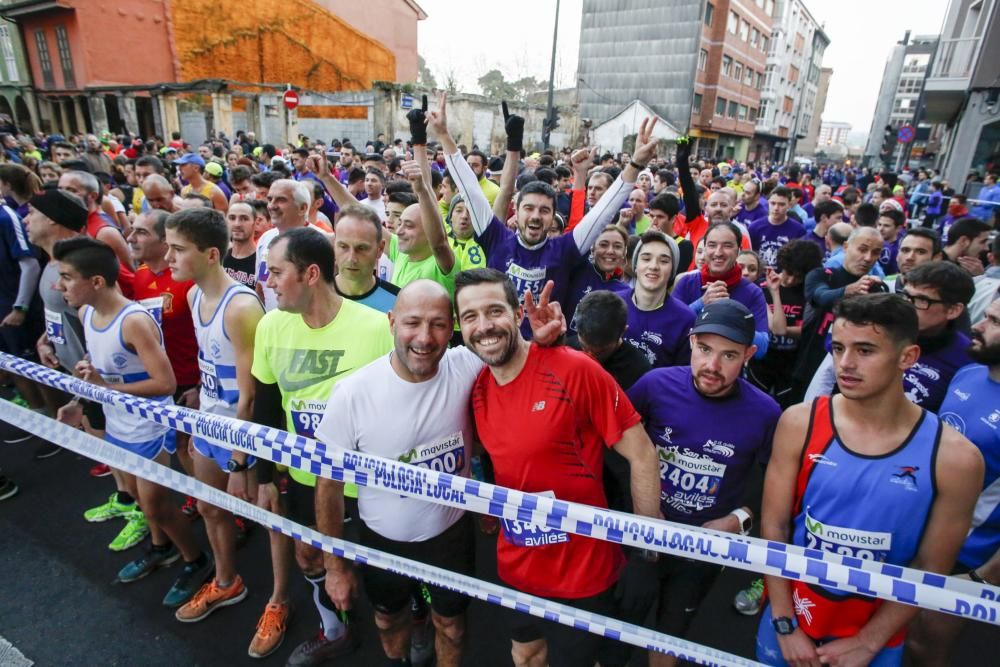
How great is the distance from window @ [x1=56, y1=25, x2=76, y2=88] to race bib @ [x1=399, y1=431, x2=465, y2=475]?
34.0m

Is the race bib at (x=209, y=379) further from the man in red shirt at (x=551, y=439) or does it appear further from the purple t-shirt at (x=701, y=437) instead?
the purple t-shirt at (x=701, y=437)

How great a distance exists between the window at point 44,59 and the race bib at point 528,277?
35.3m

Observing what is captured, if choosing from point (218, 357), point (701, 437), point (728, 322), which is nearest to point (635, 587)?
point (701, 437)

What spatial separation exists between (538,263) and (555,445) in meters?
2.07

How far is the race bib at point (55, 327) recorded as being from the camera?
3.95 metres

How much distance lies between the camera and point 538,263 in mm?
3881

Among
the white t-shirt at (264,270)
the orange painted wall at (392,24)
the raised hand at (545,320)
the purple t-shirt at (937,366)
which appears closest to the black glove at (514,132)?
the white t-shirt at (264,270)

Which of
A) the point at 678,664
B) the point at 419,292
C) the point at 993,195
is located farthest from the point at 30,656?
the point at 993,195

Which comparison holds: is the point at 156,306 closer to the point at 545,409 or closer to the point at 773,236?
the point at 545,409

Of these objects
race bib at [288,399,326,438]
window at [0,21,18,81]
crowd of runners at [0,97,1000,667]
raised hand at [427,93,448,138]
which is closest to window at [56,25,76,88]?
window at [0,21,18,81]

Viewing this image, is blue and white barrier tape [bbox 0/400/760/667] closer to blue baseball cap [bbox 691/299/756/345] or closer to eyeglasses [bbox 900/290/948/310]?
→ blue baseball cap [bbox 691/299/756/345]

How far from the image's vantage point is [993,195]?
11.2 m

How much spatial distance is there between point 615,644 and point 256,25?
1377 inches

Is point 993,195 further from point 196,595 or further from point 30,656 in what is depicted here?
point 30,656
